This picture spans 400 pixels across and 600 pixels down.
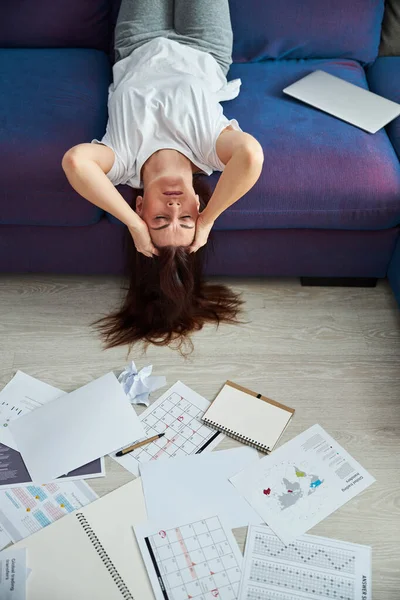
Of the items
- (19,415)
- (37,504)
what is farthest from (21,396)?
(37,504)

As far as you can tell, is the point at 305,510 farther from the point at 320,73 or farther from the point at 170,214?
the point at 320,73

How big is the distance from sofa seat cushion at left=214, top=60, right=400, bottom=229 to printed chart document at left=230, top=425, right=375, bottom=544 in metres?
0.67

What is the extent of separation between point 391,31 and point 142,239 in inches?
50.8

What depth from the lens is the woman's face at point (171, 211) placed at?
67.7 inches

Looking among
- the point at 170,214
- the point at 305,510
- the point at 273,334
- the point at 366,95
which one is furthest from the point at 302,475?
the point at 366,95

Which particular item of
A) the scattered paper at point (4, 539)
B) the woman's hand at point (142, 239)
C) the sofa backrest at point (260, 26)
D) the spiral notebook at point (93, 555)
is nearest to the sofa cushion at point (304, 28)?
the sofa backrest at point (260, 26)

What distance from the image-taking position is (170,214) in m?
1.72

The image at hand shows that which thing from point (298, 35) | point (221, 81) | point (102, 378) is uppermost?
point (298, 35)

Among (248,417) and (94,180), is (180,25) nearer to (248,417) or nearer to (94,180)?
(94,180)

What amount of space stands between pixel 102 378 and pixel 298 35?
4.56ft

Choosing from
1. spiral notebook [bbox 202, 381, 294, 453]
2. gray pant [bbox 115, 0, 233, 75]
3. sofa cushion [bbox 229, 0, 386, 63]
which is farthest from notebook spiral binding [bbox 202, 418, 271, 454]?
sofa cushion [bbox 229, 0, 386, 63]

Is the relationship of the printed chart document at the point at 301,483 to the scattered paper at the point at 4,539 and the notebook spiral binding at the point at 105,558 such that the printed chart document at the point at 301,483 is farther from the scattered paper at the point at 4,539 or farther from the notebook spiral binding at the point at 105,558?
the scattered paper at the point at 4,539

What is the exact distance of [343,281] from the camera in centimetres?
213

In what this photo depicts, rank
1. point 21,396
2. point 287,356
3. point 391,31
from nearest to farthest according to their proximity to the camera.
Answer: point 21,396 → point 287,356 → point 391,31
